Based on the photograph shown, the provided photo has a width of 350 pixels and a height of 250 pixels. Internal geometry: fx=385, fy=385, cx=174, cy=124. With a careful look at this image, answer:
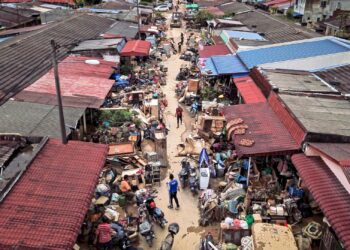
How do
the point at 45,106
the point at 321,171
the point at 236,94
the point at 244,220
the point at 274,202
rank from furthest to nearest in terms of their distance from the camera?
the point at 236,94
the point at 45,106
the point at 274,202
the point at 244,220
the point at 321,171

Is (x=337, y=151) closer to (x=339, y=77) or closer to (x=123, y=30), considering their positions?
(x=339, y=77)

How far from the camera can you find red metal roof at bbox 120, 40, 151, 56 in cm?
3163

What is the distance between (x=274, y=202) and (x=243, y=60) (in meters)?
14.1

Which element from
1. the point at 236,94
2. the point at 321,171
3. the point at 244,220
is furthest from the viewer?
the point at 236,94

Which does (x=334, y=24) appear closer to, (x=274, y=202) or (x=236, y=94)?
(x=236, y=94)

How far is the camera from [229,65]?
26672 mm

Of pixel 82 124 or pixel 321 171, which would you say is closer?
pixel 321 171

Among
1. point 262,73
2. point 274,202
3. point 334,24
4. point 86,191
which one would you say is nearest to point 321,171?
point 274,202

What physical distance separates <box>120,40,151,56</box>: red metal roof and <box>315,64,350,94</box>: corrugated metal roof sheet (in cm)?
1494

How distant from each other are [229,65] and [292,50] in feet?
14.0

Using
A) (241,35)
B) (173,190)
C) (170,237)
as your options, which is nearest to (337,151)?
(173,190)

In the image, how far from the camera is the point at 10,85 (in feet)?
64.6

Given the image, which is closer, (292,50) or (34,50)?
(292,50)

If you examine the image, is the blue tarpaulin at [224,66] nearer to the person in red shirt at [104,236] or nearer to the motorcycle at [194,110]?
the motorcycle at [194,110]
